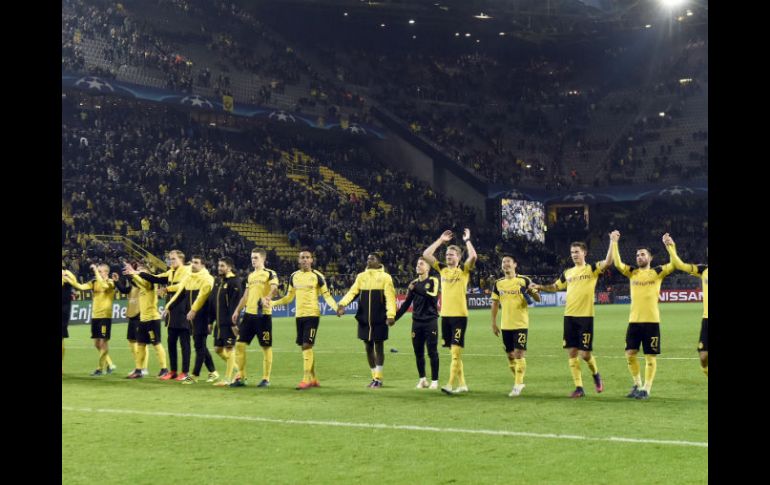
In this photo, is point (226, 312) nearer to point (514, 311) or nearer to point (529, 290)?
point (514, 311)

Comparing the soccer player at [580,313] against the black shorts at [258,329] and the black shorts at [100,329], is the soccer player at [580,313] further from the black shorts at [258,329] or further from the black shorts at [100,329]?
the black shorts at [100,329]

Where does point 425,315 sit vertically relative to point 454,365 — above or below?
above

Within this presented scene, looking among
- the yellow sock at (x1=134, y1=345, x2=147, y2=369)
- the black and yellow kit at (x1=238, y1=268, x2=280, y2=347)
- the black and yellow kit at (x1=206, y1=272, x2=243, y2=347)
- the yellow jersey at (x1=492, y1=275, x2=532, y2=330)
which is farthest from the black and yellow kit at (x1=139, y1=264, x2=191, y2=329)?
the yellow jersey at (x1=492, y1=275, x2=532, y2=330)

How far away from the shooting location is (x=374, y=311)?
16.3 m

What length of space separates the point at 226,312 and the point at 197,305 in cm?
60

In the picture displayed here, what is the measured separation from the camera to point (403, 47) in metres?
72.0

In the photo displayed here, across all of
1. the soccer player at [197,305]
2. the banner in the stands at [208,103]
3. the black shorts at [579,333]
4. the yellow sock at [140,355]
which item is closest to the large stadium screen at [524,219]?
the banner in the stands at [208,103]

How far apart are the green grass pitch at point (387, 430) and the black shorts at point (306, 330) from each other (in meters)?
0.93

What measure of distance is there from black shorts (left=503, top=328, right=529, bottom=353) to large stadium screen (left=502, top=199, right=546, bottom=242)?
4762 centimetres

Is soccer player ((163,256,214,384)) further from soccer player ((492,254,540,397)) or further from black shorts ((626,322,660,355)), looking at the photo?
black shorts ((626,322,660,355))

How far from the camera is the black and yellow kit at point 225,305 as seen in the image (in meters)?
16.8

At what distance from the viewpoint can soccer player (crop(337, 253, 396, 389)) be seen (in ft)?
53.1

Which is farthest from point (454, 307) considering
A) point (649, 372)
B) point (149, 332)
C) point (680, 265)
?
point (149, 332)
